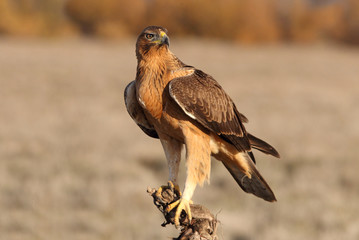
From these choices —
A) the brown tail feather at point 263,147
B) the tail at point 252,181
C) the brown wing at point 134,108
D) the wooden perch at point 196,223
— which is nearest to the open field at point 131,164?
the tail at point 252,181

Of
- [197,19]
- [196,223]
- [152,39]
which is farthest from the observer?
[197,19]

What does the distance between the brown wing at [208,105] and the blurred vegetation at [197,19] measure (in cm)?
1902

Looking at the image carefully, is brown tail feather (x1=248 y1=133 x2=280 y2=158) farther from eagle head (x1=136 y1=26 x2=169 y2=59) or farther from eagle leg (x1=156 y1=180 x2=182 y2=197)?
eagle head (x1=136 y1=26 x2=169 y2=59)

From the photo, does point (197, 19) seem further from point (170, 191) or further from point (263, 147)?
point (170, 191)

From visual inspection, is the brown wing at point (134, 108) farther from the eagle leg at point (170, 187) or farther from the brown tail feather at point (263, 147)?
the brown tail feather at point (263, 147)

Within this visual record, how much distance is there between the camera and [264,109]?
2072 centimetres

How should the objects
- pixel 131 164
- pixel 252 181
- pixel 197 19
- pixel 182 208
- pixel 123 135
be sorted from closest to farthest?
pixel 182 208 → pixel 252 181 → pixel 131 164 → pixel 123 135 → pixel 197 19

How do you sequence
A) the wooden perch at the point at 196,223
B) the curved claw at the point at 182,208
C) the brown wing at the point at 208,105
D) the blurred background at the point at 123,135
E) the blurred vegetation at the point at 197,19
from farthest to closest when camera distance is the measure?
the blurred vegetation at the point at 197,19
the blurred background at the point at 123,135
the brown wing at the point at 208,105
the curved claw at the point at 182,208
the wooden perch at the point at 196,223

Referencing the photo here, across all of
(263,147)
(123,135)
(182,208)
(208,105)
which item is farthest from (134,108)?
(123,135)

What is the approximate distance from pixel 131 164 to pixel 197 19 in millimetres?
36034

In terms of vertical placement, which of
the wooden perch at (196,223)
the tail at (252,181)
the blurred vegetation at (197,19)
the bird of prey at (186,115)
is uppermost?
the blurred vegetation at (197,19)

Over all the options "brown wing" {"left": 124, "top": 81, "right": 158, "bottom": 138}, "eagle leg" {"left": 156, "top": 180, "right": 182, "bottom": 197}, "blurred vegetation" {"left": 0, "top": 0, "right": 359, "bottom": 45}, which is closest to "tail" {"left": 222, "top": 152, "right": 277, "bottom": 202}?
"eagle leg" {"left": 156, "top": 180, "right": 182, "bottom": 197}

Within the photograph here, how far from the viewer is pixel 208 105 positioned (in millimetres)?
4426

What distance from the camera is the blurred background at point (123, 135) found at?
406 inches
